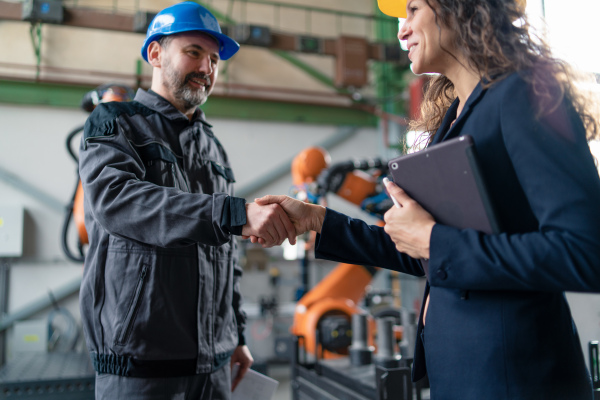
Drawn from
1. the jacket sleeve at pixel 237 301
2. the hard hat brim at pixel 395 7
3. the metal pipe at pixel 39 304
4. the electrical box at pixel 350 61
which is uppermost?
the electrical box at pixel 350 61

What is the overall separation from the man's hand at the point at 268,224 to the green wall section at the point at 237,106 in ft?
18.6

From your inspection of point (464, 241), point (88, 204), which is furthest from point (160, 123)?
point (464, 241)

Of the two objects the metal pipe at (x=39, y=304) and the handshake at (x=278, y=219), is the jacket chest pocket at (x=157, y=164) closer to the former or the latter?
the handshake at (x=278, y=219)

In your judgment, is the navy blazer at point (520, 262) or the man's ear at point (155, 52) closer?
the navy blazer at point (520, 262)

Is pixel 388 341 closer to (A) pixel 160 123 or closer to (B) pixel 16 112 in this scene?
(A) pixel 160 123

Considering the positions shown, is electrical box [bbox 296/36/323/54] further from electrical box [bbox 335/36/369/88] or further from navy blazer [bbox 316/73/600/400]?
navy blazer [bbox 316/73/600/400]

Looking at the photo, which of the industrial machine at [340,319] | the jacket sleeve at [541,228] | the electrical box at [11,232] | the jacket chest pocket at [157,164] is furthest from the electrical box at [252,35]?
the jacket sleeve at [541,228]

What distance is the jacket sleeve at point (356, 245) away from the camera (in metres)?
1.17

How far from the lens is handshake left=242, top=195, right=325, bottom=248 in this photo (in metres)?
1.32

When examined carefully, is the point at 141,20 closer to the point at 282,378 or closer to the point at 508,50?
the point at 282,378

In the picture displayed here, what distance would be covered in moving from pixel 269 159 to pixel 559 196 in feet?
21.1

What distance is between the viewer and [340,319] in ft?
12.3

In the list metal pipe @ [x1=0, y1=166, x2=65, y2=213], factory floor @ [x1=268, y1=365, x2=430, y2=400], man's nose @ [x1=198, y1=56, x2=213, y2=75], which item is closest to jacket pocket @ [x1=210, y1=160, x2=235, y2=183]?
man's nose @ [x1=198, y1=56, x2=213, y2=75]

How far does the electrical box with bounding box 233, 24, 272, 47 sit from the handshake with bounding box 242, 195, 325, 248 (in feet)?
14.9
